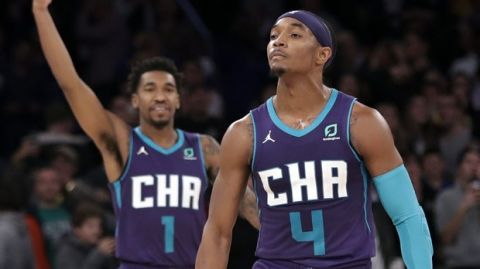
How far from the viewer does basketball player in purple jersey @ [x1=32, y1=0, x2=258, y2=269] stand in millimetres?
6961

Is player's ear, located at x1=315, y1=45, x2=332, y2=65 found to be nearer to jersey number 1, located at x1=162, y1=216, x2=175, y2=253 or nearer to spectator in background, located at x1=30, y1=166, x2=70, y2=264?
jersey number 1, located at x1=162, y1=216, x2=175, y2=253

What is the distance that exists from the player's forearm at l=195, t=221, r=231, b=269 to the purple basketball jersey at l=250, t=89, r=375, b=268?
19 cm

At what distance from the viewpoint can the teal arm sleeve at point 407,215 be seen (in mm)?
5371

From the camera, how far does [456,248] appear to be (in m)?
10.1

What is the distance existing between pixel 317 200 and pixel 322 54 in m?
0.67

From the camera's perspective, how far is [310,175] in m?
5.38

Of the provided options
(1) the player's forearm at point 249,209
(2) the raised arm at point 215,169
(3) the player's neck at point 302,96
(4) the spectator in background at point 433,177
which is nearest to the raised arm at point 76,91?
(2) the raised arm at point 215,169

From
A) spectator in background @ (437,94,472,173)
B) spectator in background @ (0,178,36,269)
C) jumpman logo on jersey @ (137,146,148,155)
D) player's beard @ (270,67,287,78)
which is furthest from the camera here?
spectator in background @ (437,94,472,173)

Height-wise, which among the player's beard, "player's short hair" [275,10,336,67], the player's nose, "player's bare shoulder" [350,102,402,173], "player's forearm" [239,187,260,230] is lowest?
"player's forearm" [239,187,260,230]

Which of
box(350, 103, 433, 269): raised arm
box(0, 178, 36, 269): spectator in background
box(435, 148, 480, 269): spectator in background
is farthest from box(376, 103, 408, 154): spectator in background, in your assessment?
box(350, 103, 433, 269): raised arm

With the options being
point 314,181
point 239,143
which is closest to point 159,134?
point 239,143

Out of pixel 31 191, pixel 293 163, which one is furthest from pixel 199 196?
pixel 31 191

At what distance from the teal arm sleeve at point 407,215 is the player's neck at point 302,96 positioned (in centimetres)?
43

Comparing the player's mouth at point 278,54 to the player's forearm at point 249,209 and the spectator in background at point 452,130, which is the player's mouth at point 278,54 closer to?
the player's forearm at point 249,209
